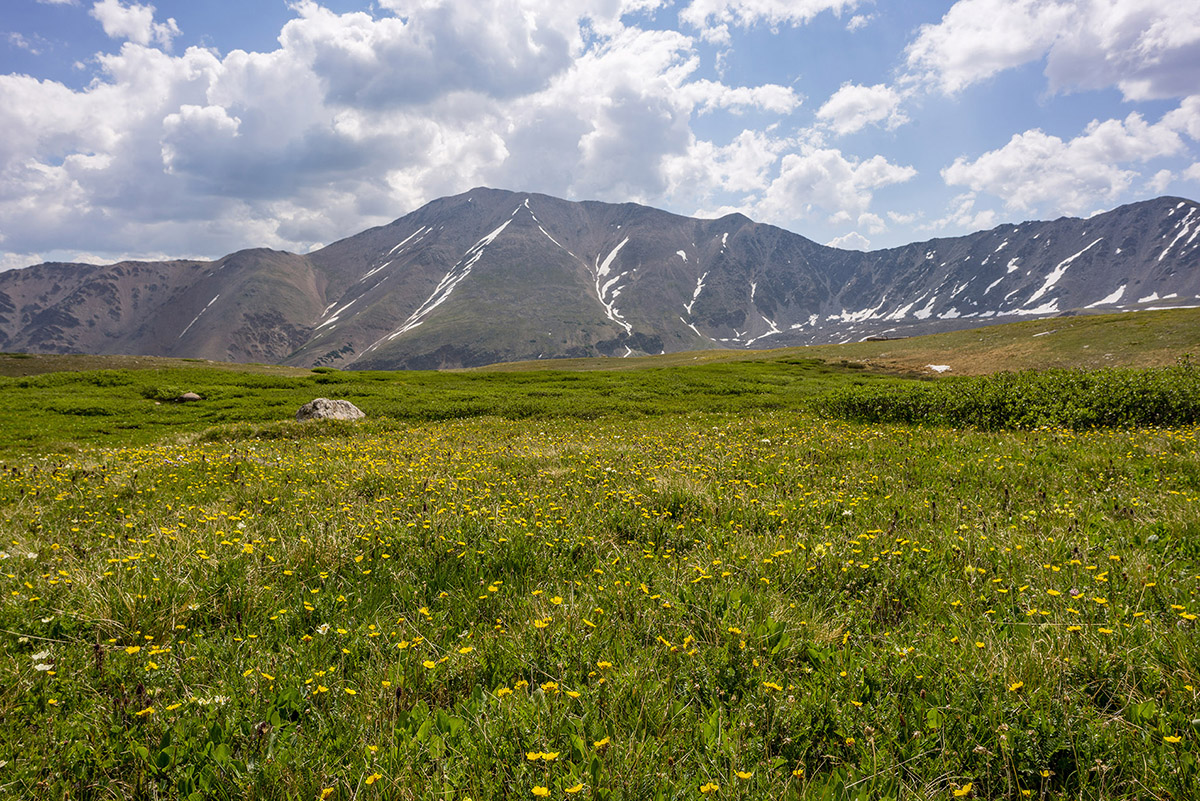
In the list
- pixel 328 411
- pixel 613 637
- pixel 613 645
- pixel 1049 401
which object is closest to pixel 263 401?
pixel 328 411

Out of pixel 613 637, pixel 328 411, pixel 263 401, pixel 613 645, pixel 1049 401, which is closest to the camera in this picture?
pixel 613 645

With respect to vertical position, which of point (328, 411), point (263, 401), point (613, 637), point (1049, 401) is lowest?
point (263, 401)

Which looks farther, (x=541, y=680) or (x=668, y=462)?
(x=668, y=462)

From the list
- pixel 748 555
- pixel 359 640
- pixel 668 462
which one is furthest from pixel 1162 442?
pixel 359 640

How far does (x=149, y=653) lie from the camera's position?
4184 mm

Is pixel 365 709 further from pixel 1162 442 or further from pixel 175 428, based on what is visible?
pixel 175 428

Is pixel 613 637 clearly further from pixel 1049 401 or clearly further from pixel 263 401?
pixel 263 401

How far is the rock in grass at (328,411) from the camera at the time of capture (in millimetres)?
29763

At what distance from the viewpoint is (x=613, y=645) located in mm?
4273

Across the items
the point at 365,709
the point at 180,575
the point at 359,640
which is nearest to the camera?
the point at 365,709

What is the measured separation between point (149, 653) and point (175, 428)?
110 feet

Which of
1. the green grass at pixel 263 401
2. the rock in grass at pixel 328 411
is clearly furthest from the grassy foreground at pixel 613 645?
the green grass at pixel 263 401

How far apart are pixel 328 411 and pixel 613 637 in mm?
29925

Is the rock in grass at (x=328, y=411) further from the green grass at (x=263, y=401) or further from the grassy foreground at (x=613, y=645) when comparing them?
the grassy foreground at (x=613, y=645)
